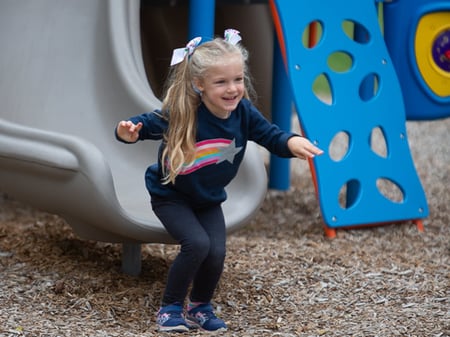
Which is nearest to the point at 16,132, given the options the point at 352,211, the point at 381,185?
the point at 352,211

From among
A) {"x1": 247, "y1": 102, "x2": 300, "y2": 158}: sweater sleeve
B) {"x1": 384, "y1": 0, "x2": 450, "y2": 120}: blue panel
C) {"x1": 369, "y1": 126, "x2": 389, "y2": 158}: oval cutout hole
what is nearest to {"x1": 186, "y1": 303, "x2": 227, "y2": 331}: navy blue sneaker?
{"x1": 247, "y1": 102, "x2": 300, "y2": 158}: sweater sleeve

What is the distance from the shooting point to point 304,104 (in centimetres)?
470

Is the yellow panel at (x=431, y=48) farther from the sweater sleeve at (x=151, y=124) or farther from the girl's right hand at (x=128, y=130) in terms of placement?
the girl's right hand at (x=128, y=130)

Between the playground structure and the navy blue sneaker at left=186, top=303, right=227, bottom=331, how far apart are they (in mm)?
317

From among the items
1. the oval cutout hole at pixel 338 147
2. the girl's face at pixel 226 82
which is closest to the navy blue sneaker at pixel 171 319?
the girl's face at pixel 226 82

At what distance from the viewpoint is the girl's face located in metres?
3.16

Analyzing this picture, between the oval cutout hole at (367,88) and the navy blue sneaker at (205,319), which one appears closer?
the navy blue sneaker at (205,319)

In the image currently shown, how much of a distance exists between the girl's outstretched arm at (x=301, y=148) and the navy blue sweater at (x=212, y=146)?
31 mm

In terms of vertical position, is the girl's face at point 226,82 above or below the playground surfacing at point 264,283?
above

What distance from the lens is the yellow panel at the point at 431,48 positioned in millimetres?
5129

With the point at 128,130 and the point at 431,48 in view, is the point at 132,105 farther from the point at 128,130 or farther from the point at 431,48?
the point at 431,48

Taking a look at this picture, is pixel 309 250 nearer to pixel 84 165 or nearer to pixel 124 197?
pixel 124 197

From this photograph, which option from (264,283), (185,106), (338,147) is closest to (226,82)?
(185,106)

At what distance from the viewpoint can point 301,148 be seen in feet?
10.4
